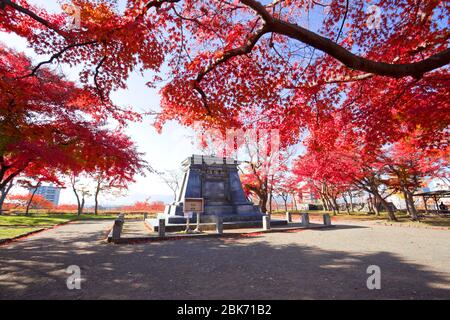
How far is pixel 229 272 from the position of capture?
16.6 ft

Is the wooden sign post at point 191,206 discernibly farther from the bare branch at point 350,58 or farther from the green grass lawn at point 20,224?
the bare branch at point 350,58

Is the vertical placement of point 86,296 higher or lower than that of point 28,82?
lower

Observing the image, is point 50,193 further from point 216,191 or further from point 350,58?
point 350,58

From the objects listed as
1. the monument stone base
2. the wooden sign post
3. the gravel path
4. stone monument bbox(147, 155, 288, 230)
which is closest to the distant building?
stone monument bbox(147, 155, 288, 230)

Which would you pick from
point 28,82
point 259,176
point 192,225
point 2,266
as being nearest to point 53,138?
point 28,82

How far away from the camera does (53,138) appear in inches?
386

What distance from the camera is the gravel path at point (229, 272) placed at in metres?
3.86

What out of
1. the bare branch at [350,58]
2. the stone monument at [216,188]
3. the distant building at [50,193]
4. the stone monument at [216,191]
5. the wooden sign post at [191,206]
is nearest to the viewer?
the bare branch at [350,58]

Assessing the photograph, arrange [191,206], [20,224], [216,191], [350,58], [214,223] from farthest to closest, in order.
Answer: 1. [216,191]
2. [20,224]
3. [214,223]
4. [191,206]
5. [350,58]

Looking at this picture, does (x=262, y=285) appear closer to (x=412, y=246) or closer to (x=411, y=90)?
(x=412, y=246)

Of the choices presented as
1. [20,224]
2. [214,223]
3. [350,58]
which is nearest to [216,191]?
[214,223]

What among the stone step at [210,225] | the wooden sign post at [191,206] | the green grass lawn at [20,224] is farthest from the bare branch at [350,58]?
the green grass lawn at [20,224]
